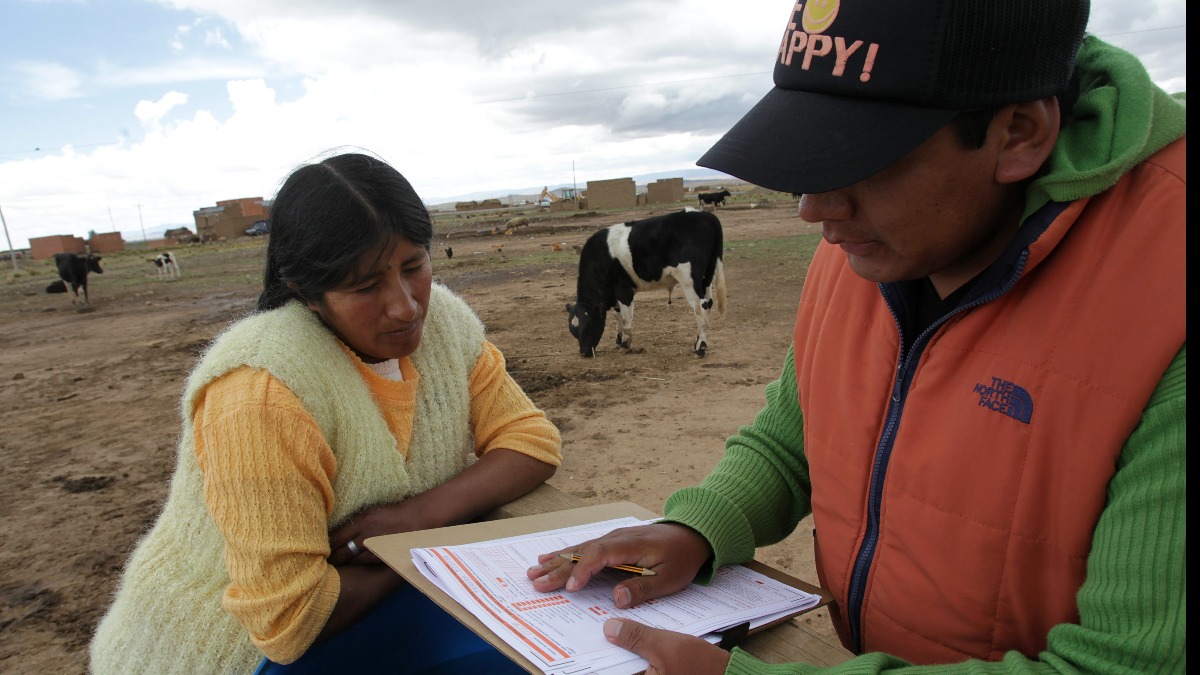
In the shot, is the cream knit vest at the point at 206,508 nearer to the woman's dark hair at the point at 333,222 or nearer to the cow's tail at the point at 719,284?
the woman's dark hair at the point at 333,222

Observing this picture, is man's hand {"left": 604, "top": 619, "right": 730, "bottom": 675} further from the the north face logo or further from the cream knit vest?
the cream knit vest

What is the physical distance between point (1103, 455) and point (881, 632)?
1.66ft

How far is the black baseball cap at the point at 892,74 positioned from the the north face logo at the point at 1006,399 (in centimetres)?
36

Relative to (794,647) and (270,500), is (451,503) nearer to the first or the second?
(270,500)

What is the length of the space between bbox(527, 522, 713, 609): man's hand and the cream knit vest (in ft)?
1.72

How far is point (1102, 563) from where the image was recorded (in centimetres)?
91

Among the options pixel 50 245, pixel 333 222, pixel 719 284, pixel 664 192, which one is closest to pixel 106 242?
pixel 50 245

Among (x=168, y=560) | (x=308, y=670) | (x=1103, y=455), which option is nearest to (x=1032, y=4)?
(x=1103, y=455)

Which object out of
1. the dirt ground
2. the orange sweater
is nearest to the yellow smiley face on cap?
the orange sweater

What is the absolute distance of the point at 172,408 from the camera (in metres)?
6.84

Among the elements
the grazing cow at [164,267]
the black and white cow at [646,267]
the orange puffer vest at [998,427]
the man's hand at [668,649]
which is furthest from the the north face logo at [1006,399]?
the grazing cow at [164,267]

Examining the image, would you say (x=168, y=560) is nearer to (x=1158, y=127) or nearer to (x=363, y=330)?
(x=363, y=330)

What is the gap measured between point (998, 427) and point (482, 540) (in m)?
0.95

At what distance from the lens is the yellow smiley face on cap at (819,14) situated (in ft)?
3.33
